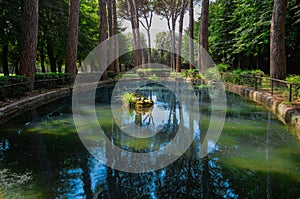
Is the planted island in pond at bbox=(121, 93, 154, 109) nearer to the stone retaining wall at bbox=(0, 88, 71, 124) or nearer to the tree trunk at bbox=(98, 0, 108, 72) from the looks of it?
the stone retaining wall at bbox=(0, 88, 71, 124)

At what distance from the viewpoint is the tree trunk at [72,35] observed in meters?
16.0

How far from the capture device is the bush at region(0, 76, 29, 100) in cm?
877

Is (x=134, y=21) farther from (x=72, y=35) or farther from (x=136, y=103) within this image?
(x=136, y=103)

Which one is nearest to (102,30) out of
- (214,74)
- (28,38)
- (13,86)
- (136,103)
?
(214,74)

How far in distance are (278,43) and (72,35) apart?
1114 cm

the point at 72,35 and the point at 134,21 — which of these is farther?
the point at 134,21

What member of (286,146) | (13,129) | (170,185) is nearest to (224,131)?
(286,146)

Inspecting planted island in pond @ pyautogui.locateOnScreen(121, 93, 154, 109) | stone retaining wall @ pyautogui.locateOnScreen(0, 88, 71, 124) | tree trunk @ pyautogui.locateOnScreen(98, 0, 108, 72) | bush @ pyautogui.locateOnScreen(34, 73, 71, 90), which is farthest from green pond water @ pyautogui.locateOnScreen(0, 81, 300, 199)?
tree trunk @ pyautogui.locateOnScreen(98, 0, 108, 72)

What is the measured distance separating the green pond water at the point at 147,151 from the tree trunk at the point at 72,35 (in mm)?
9278

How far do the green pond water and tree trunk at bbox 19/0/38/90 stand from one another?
4.45 metres

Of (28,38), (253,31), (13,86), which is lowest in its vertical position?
(13,86)

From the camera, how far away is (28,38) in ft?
37.7

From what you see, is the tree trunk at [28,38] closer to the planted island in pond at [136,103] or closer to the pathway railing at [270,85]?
the planted island in pond at [136,103]

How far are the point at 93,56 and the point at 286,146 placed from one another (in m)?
23.3
